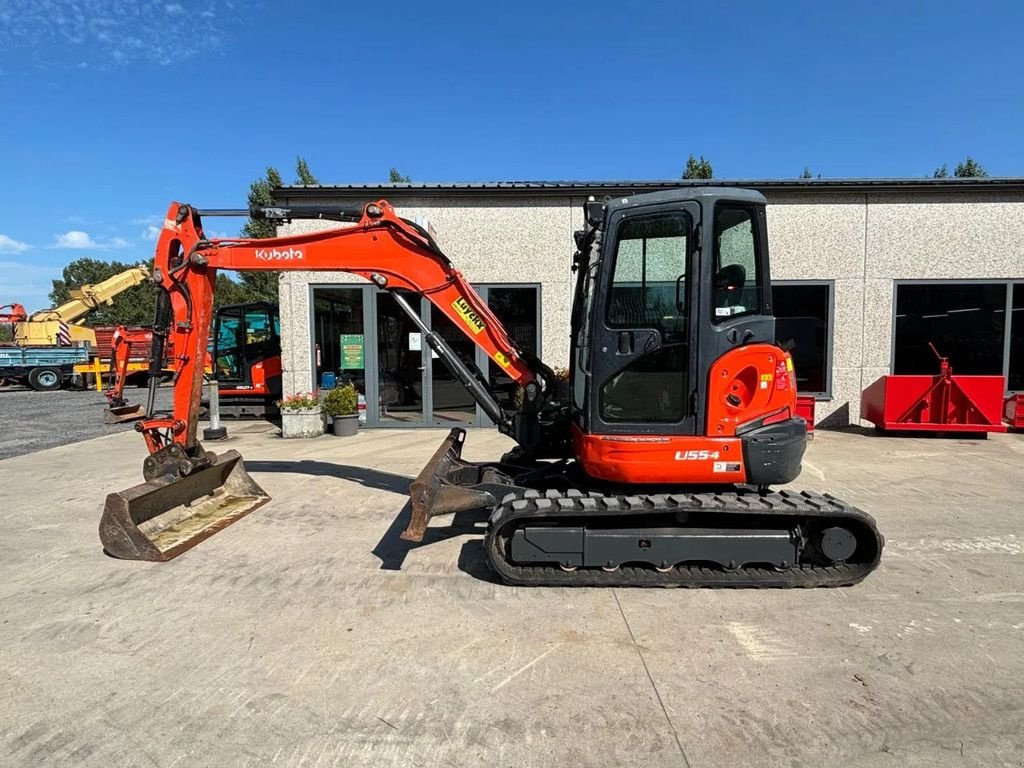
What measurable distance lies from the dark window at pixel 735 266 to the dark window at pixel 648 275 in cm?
26

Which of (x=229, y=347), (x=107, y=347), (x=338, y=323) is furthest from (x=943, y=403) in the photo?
(x=107, y=347)

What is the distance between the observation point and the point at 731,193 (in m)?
4.16

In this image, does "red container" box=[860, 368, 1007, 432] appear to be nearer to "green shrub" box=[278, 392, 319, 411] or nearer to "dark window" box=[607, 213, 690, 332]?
"dark window" box=[607, 213, 690, 332]

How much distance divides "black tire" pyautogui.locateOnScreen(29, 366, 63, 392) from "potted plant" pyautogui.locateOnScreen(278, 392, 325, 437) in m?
17.9

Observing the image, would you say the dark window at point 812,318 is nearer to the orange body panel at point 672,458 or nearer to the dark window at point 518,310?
the dark window at point 518,310

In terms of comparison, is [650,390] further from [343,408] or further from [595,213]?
[343,408]

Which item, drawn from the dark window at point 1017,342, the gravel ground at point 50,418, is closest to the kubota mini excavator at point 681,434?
the gravel ground at point 50,418

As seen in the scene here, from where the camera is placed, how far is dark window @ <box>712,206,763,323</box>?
162 inches

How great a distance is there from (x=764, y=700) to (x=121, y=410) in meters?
5.76

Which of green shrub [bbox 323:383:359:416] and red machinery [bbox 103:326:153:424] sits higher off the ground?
red machinery [bbox 103:326:153:424]

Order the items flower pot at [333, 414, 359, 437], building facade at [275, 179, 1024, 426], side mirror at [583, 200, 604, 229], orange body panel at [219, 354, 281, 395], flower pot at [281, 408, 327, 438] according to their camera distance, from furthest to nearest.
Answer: orange body panel at [219, 354, 281, 395]
building facade at [275, 179, 1024, 426]
flower pot at [333, 414, 359, 437]
flower pot at [281, 408, 327, 438]
side mirror at [583, 200, 604, 229]

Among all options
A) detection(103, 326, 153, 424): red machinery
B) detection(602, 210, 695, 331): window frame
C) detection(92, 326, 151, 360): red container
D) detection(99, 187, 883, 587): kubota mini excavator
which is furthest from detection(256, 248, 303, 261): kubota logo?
detection(92, 326, 151, 360): red container

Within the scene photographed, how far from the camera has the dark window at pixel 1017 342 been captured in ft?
36.3

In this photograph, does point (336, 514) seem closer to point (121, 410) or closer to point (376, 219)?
point (121, 410)
